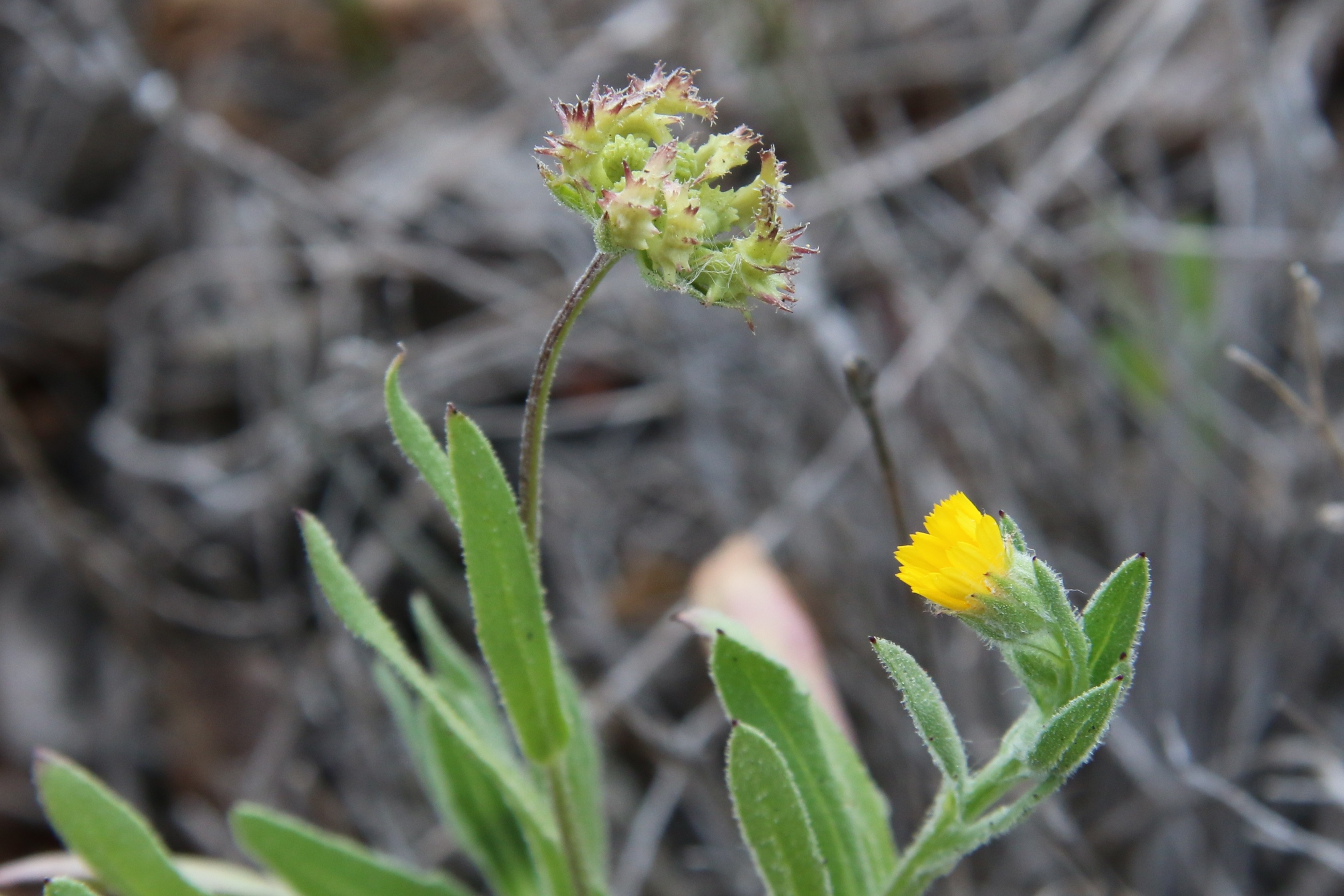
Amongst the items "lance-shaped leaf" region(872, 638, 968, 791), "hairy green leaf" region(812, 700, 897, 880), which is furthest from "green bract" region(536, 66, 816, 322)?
"hairy green leaf" region(812, 700, 897, 880)

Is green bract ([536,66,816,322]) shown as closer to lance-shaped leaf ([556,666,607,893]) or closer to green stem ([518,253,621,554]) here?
green stem ([518,253,621,554])

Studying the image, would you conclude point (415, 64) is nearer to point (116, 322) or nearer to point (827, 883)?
point (116, 322)

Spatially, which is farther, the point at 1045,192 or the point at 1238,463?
the point at 1045,192

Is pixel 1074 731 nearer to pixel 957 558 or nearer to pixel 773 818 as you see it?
pixel 957 558

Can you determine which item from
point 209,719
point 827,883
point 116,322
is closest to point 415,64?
point 116,322

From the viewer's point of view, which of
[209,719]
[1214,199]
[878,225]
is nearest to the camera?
[209,719]
